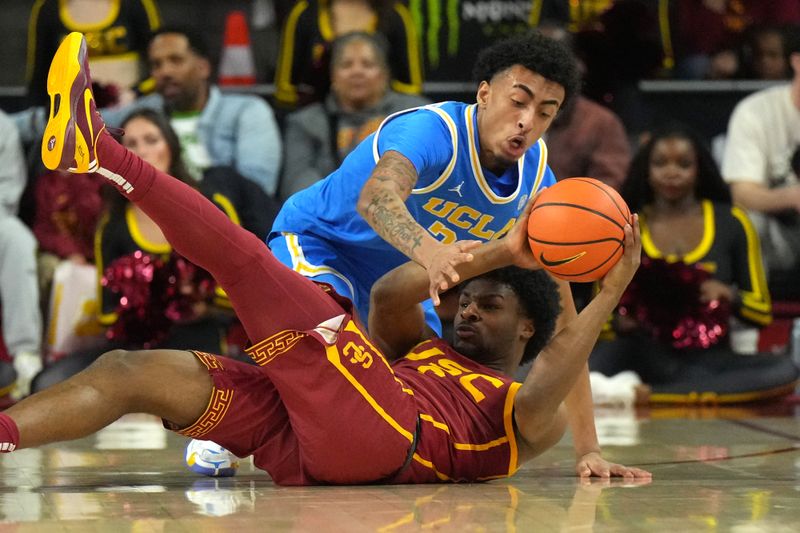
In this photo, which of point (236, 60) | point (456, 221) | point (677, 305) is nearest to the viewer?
point (456, 221)

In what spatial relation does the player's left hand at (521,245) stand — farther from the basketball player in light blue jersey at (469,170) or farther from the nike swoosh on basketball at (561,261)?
the basketball player in light blue jersey at (469,170)

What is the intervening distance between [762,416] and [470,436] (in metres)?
3.02

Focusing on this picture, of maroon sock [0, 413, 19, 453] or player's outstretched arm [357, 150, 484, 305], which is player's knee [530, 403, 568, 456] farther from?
maroon sock [0, 413, 19, 453]

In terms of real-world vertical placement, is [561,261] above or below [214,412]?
above

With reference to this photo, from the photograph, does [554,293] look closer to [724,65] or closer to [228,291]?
[228,291]

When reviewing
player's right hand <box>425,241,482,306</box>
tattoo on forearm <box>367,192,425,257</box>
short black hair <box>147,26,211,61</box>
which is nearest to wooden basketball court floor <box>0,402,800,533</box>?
player's right hand <box>425,241,482,306</box>

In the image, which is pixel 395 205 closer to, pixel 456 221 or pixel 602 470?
pixel 456 221

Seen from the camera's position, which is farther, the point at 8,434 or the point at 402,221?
the point at 402,221

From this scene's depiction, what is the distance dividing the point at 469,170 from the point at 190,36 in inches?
163

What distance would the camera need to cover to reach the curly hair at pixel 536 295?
4.25 m

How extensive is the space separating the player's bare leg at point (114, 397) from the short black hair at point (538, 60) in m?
1.33

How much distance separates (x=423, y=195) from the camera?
4277 millimetres

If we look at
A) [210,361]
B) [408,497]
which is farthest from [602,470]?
[210,361]

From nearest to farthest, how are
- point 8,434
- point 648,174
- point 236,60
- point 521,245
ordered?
point 8,434, point 521,245, point 648,174, point 236,60
